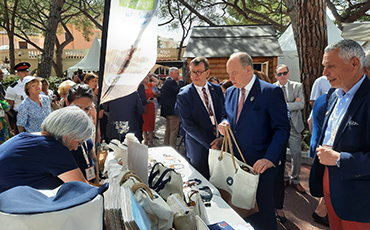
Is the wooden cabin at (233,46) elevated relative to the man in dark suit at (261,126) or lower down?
elevated

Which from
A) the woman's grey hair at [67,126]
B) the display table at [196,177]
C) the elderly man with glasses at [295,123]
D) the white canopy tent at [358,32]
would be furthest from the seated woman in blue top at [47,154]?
the white canopy tent at [358,32]

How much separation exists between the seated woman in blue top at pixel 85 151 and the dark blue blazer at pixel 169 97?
3563mm

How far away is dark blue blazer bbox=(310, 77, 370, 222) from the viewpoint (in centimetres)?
192

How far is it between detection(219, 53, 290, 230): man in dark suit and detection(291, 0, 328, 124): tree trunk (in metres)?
4.00

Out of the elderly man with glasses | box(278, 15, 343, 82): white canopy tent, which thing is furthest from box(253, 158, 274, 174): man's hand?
box(278, 15, 343, 82): white canopy tent

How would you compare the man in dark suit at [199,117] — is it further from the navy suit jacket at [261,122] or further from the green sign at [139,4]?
the green sign at [139,4]

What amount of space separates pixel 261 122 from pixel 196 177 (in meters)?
0.79

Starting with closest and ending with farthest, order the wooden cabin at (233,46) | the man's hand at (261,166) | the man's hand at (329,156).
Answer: the man's hand at (329,156), the man's hand at (261,166), the wooden cabin at (233,46)

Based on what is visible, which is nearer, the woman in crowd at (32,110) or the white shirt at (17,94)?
the woman in crowd at (32,110)

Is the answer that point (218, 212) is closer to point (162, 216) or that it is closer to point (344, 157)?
point (162, 216)

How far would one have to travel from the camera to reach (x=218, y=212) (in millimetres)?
1964

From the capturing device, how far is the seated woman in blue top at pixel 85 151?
8.39ft

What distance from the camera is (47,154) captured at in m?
1.89

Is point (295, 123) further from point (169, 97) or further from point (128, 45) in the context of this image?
point (128, 45)
